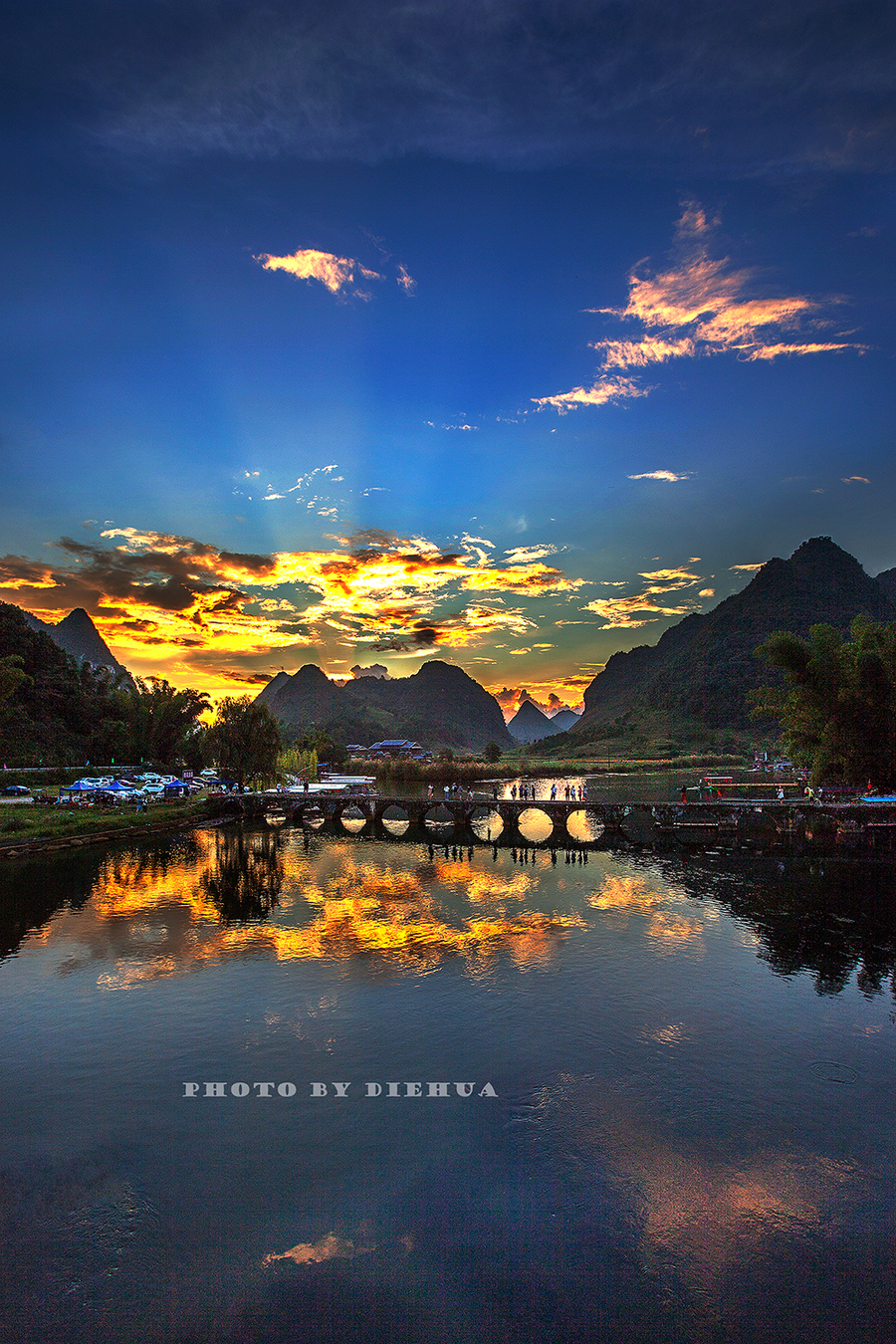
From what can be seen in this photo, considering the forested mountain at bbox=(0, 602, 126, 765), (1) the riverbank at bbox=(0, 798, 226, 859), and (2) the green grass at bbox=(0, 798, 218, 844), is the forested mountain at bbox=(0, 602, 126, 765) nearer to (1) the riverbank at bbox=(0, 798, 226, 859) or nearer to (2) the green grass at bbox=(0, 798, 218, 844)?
(2) the green grass at bbox=(0, 798, 218, 844)

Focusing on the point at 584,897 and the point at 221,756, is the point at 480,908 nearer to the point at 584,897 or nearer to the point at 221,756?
the point at 584,897

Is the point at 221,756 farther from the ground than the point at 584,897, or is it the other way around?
the point at 221,756

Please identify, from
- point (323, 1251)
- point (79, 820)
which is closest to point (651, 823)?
point (79, 820)

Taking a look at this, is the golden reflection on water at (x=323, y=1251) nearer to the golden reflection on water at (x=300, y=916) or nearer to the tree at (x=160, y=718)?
the golden reflection on water at (x=300, y=916)

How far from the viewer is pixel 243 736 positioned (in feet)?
329

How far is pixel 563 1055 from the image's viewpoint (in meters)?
23.4

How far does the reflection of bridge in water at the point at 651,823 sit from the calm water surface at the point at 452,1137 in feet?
114

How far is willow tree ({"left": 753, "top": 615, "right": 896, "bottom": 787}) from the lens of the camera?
226 ft

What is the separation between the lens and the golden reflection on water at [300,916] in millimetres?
34656

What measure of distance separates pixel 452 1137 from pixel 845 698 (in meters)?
67.4

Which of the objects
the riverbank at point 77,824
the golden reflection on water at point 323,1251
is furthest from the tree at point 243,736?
the golden reflection on water at point 323,1251

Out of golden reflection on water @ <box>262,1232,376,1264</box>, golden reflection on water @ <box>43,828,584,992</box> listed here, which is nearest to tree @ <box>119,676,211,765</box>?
golden reflection on water @ <box>43,828,584,992</box>

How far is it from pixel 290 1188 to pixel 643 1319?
9.22 meters

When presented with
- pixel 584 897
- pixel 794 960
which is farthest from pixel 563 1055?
pixel 584 897
